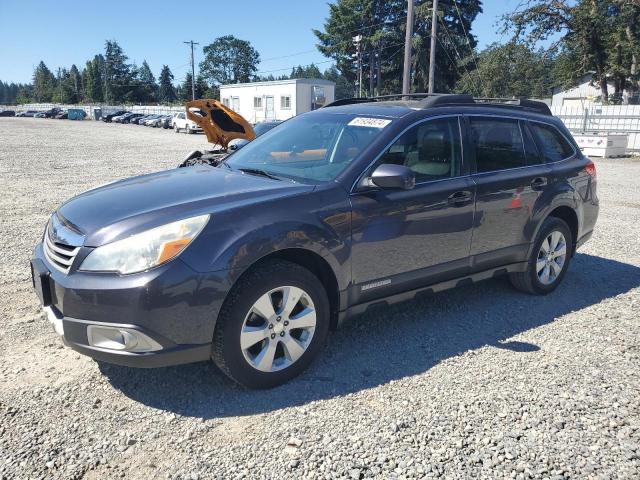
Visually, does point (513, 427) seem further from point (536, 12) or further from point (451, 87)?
point (451, 87)

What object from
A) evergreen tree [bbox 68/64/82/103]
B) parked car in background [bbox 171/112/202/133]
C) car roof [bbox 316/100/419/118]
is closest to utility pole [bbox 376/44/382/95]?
Answer: parked car in background [bbox 171/112/202/133]

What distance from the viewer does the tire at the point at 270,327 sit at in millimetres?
3014

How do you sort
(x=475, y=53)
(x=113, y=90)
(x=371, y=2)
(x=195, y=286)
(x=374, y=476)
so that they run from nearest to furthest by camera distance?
(x=374, y=476)
(x=195, y=286)
(x=475, y=53)
(x=371, y=2)
(x=113, y=90)

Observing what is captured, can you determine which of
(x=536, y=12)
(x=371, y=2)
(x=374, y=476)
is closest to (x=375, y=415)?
(x=374, y=476)

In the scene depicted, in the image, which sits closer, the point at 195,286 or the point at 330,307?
the point at 195,286

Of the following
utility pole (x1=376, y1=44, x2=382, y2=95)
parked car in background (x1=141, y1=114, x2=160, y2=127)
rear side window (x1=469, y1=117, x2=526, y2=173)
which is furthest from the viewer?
utility pole (x1=376, y1=44, x2=382, y2=95)

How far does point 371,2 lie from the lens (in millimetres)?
59531

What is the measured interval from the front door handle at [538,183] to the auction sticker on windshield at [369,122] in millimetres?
1638

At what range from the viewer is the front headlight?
281cm

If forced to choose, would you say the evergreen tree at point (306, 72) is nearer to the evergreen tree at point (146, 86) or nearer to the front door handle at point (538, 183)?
the evergreen tree at point (146, 86)

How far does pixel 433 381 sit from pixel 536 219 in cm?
208

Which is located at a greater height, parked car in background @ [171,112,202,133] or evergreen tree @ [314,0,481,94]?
evergreen tree @ [314,0,481,94]

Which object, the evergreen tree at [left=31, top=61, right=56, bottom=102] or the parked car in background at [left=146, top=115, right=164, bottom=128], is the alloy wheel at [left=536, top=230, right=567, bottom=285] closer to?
the parked car in background at [left=146, top=115, right=164, bottom=128]

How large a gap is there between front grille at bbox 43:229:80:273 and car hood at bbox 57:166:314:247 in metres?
0.12
